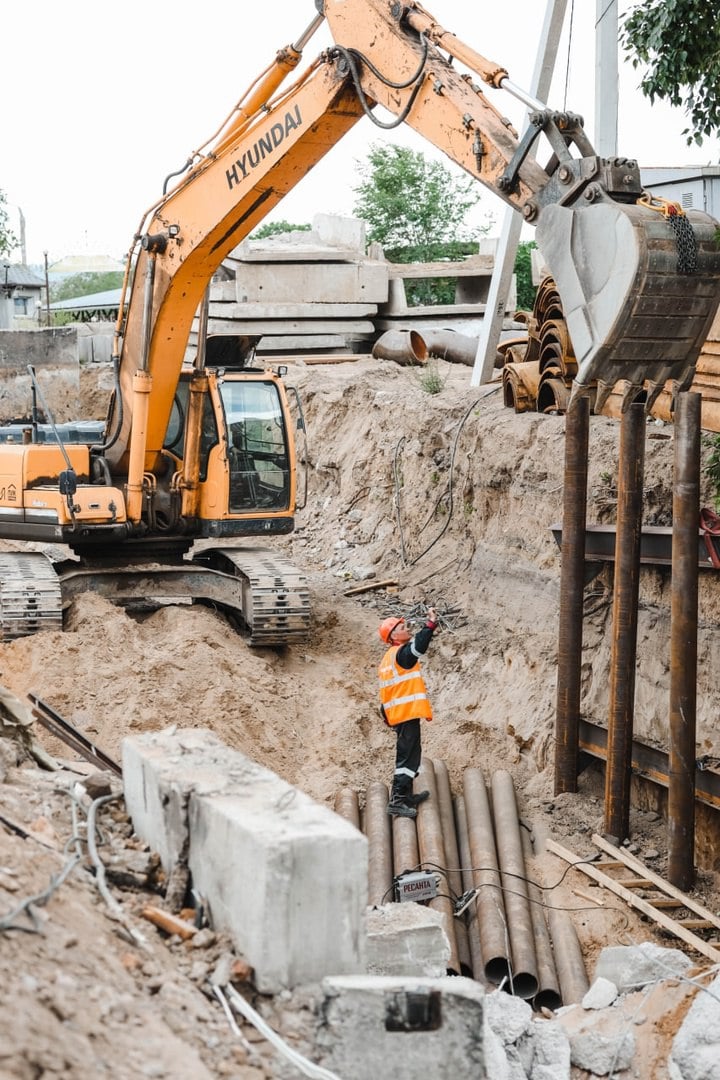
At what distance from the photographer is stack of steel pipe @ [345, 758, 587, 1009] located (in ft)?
26.1

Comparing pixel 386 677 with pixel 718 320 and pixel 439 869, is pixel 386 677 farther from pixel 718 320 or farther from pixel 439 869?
pixel 718 320

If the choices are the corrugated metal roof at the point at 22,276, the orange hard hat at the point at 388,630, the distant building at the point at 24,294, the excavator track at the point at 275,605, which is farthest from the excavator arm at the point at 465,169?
the corrugated metal roof at the point at 22,276

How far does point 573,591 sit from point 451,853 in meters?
2.34

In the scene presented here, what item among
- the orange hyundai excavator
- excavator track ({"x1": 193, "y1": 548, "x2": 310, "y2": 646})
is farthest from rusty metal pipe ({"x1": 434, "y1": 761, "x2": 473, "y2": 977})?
the orange hyundai excavator

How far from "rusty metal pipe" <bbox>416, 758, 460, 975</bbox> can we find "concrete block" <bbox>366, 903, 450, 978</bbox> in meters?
1.84

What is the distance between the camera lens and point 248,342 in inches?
534

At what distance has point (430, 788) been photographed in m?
10.0

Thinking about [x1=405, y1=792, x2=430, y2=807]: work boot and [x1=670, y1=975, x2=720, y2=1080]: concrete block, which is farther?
[x1=405, y1=792, x2=430, y2=807]: work boot

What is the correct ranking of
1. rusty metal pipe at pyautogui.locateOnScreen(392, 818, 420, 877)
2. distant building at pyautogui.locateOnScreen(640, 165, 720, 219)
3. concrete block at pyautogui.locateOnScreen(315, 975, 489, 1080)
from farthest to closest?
distant building at pyautogui.locateOnScreen(640, 165, 720, 219) < rusty metal pipe at pyautogui.locateOnScreen(392, 818, 420, 877) < concrete block at pyautogui.locateOnScreen(315, 975, 489, 1080)

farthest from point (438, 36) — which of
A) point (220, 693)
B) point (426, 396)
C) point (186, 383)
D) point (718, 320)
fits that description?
point (426, 396)

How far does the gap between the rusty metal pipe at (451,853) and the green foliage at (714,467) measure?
3084mm

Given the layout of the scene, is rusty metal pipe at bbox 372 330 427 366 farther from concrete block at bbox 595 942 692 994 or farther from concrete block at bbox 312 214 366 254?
concrete block at bbox 595 942 692 994

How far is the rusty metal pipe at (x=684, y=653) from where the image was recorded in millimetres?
8656

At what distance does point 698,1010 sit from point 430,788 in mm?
3858
